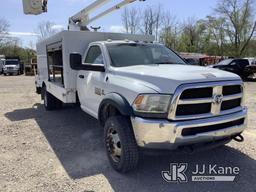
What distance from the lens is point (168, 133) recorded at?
3715mm

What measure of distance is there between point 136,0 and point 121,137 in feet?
19.2

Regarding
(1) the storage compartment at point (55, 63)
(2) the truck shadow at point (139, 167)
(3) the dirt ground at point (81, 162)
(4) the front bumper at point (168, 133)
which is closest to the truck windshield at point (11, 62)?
(1) the storage compartment at point (55, 63)

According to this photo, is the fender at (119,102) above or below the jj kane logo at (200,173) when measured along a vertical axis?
above

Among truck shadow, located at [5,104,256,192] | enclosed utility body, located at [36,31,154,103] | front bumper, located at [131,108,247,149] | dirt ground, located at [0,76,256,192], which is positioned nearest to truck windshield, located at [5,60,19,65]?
enclosed utility body, located at [36,31,154,103]

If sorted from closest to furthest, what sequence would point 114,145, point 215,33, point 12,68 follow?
1. point 114,145
2. point 12,68
3. point 215,33

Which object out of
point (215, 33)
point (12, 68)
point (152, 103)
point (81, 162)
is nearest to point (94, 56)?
point (81, 162)

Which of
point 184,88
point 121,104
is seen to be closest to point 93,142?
point 121,104

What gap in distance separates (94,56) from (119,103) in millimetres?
2003

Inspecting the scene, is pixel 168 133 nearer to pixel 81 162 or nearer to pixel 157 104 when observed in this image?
pixel 157 104

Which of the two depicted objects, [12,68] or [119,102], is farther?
[12,68]

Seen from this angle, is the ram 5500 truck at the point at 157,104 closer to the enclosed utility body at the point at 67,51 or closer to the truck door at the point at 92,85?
the truck door at the point at 92,85

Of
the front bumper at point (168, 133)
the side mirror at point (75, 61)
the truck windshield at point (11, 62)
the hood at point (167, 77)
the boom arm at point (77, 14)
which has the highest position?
the boom arm at point (77, 14)

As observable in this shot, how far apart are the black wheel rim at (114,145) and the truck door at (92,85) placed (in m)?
0.78

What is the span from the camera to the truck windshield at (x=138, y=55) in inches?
207
